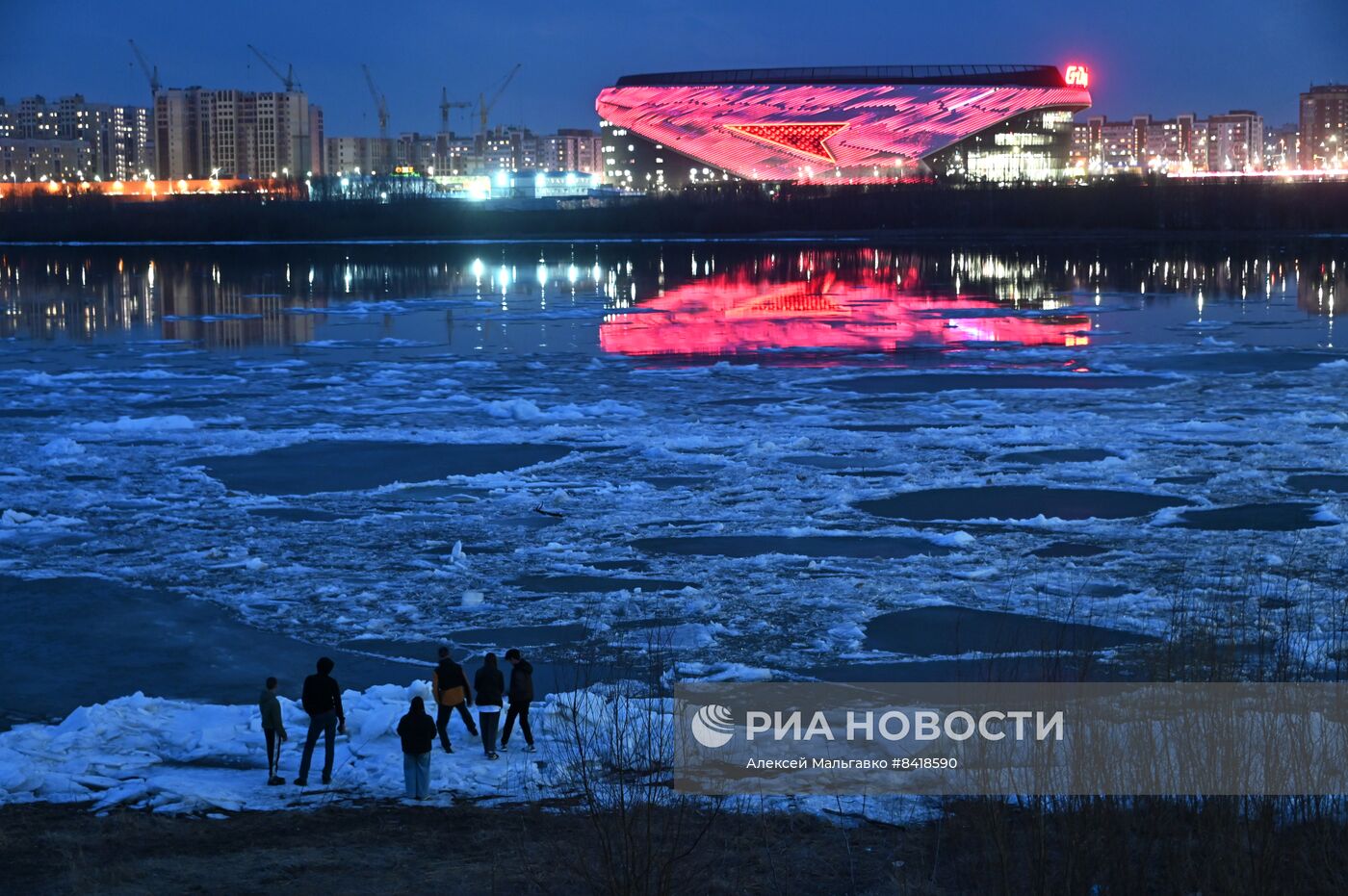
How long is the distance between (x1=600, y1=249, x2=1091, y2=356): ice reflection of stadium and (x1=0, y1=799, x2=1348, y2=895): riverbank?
2547 cm

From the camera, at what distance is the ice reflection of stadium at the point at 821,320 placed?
35.9m

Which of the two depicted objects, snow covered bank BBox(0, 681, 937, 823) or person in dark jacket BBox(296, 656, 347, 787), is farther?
person in dark jacket BBox(296, 656, 347, 787)

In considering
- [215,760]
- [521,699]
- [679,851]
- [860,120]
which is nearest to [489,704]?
[521,699]

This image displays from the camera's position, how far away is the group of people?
9297 millimetres

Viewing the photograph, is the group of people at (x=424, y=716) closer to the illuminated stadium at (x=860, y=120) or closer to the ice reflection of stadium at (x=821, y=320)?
the ice reflection of stadium at (x=821, y=320)

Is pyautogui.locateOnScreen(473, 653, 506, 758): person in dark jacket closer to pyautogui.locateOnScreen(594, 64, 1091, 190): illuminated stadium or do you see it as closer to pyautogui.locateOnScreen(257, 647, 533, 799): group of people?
pyautogui.locateOnScreen(257, 647, 533, 799): group of people

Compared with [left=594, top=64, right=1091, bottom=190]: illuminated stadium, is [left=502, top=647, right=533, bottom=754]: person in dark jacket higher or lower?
lower

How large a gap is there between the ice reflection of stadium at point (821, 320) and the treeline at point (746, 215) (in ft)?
115

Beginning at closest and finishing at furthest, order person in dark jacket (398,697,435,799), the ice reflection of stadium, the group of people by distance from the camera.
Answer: person in dark jacket (398,697,435,799) → the group of people → the ice reflection of stadium

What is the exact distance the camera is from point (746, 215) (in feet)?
319

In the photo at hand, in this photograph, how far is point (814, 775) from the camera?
9367 mm

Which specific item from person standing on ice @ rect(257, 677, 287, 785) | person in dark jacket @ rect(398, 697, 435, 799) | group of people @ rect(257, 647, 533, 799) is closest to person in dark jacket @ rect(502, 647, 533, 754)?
group of people @ rect(257, 647, 533, 799)

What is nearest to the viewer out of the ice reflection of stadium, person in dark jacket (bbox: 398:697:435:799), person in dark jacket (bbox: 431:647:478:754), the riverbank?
the riverbank

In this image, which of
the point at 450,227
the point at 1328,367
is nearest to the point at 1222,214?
the point at 450,227
